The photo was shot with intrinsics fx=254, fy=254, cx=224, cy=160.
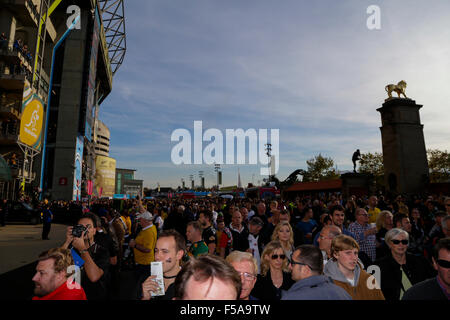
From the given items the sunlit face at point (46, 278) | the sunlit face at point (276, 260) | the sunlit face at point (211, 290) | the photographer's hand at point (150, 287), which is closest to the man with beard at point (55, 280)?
the sunlit face at point (46, 278)

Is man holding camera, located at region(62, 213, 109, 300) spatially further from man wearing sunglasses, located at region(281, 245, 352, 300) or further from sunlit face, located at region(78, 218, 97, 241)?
man wearing sunglasses, located at region(281, 245, 352, 300)

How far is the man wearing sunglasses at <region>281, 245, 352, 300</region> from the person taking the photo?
210cm

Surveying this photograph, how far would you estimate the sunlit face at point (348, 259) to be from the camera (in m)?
2.91

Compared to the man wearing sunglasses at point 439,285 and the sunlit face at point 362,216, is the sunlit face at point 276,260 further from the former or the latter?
the sunlit face at point 362,216

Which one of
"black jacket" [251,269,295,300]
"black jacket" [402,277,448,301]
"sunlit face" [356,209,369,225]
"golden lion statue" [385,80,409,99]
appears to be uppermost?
"golden lion statue" [385,80,409,99]

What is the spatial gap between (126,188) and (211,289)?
143 metres

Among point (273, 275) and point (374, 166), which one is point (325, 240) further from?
point (374, 166)

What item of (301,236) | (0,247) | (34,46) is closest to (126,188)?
(34,46)

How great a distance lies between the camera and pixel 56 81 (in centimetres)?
4384

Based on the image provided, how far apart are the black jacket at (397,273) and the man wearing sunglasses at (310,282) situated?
4.66ft

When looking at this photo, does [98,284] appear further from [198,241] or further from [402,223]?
[402,223]

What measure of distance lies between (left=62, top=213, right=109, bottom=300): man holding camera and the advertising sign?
2634 cm

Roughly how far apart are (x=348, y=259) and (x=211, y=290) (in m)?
2.10

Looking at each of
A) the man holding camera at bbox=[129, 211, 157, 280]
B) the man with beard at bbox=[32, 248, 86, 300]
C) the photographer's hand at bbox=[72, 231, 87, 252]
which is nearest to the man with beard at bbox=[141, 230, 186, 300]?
the man with beard at bbox=[32, 248, 86, 300]
